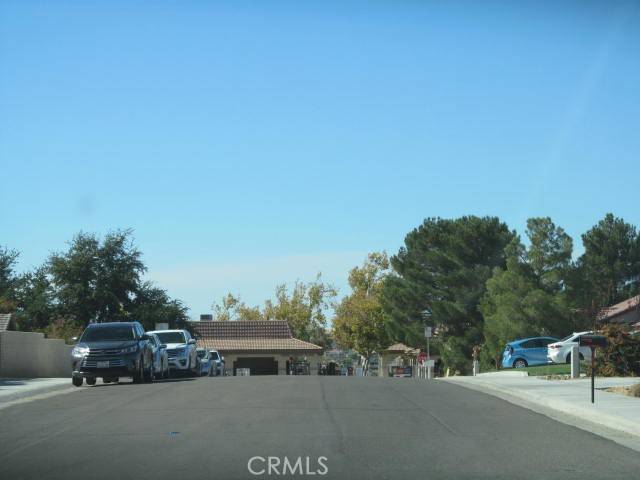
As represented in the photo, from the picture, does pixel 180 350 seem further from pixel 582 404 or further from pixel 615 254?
pixel 615 254

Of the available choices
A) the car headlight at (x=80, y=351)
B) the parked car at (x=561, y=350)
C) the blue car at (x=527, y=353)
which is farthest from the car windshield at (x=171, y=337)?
the blue car at (x=527, y=353)

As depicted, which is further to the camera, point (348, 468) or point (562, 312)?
point (562, 312)

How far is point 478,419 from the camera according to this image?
54.6 ft

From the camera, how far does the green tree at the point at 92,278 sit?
173 ft

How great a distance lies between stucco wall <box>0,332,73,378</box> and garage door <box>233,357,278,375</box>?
44.0 meters

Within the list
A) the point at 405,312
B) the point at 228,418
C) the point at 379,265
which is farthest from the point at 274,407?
the point at 379,265

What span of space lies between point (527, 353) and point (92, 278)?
2418cm

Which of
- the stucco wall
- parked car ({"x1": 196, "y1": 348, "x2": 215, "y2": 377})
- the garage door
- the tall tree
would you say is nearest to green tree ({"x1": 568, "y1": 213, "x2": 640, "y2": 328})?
the tall tree

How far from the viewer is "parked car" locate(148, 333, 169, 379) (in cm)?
3034

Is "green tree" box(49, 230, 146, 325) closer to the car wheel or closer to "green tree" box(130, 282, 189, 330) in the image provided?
"green tree" box(130, 282, 189, 330)

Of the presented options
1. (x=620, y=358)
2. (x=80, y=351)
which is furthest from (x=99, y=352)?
(x=620, y=358)

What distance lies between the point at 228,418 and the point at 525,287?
37.3m

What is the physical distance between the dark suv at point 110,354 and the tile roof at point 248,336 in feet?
160

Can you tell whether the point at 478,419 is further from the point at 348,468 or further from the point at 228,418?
the point at 348,468
